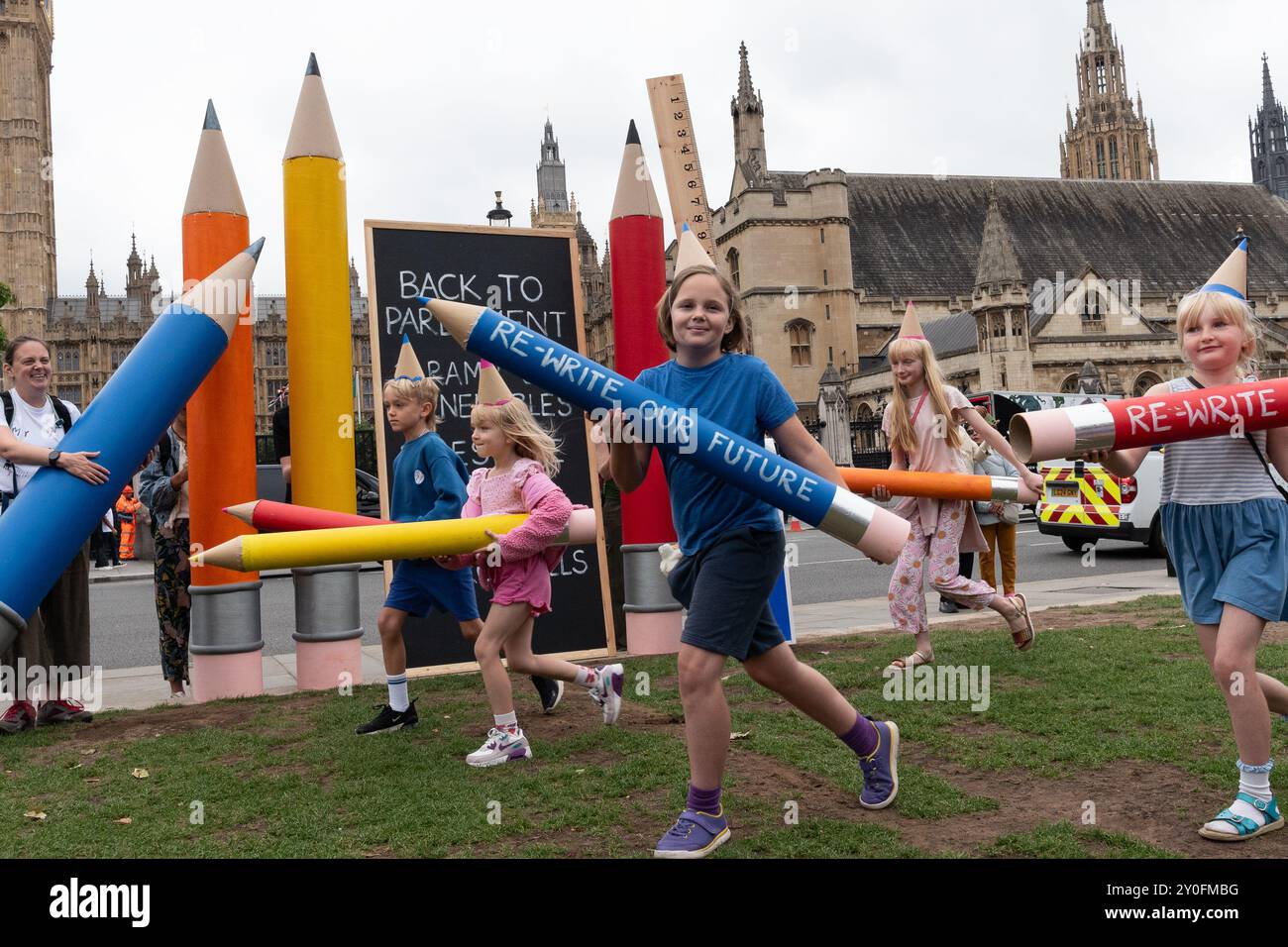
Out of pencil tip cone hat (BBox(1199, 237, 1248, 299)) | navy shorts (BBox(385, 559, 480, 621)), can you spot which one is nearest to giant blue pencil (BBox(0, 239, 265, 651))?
navy shorts (BBox(385, 559, 480, 621))

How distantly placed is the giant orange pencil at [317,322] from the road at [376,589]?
3.37 metres

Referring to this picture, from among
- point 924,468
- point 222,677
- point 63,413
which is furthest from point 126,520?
point 924,468

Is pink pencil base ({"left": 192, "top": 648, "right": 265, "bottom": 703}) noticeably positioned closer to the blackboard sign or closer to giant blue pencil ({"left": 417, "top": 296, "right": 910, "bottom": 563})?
the blackboard sign

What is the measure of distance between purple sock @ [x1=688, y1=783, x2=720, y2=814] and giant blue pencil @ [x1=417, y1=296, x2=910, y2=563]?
0.90 meters

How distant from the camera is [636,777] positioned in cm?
438

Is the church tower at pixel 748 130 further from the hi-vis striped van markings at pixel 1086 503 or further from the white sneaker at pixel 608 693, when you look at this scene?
the white sneaker at pixel 608 693

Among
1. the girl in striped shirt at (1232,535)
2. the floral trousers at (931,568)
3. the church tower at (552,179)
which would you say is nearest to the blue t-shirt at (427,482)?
the floral trousers at (931,568)

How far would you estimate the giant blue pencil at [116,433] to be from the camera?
3990 millimetres

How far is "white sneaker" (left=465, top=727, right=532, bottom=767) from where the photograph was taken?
4.70 m

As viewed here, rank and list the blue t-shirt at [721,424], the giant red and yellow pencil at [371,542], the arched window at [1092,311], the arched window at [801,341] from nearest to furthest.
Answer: the blue t-shirt at [721,424], the giant red and yellow pencil at [371,542], the arched window at [1092,311], the arched window at [801,341]

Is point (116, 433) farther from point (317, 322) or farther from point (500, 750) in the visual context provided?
point (500, 750)

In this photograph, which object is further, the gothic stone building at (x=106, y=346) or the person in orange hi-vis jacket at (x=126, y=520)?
the gothic stone building at (x=106, y=346)
